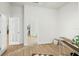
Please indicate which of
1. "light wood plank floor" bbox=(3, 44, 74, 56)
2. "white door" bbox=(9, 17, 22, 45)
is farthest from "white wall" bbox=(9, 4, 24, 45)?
"light wood plank floor" bbox=(3, 44, 74, 56)

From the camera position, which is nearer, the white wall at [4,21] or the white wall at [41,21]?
the white wall at [4,21]

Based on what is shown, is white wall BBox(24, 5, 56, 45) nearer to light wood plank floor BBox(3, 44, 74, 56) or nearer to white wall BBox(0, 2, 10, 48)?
light wood plank floor BBox(3, 44, 74, 56)

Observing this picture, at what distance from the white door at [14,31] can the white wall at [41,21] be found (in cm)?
11

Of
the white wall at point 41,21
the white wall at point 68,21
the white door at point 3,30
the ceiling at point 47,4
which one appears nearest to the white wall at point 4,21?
the white door at point 3,30

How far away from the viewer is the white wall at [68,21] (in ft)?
5.97

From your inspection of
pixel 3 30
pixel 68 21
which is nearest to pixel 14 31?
pixel 3 30

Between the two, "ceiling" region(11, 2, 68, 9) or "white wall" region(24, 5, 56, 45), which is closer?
"ceiling" region(11, 2, 68, 9)

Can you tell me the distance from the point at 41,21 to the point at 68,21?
0.41 metres

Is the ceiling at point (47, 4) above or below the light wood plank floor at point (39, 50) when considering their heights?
above

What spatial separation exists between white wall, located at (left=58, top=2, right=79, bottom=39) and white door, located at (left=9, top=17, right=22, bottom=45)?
620 millimetres

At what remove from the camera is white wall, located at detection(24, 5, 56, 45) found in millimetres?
1866

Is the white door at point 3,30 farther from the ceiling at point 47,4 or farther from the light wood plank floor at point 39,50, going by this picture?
the ceiling at point 47,4

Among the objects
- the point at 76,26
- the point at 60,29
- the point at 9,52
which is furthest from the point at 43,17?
the point at 9,52

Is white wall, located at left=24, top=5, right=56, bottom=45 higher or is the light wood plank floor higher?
white wall, located at left=24, top=5, right=56, bottom=45
